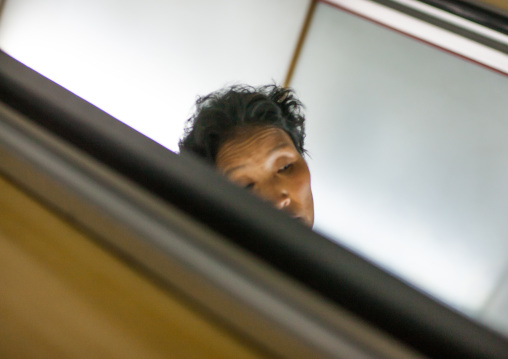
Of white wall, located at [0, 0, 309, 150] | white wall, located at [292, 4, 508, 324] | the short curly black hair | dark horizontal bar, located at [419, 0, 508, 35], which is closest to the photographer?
dark horizontal bar, located at [419, 0, 508, 35]

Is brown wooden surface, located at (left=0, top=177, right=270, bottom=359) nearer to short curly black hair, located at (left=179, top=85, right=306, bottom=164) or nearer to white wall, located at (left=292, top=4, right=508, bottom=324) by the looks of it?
short curly black hair, located at (left=179, top=85, right=306, bottom=164)

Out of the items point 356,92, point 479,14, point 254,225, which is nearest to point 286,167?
point 479,14

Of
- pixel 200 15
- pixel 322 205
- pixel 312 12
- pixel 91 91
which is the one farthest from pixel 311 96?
pixel 91 91

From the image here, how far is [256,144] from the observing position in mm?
778

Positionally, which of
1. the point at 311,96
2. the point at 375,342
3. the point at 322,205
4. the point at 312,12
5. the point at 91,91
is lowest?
the point at 375,342

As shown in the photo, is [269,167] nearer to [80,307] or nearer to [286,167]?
[286,167]

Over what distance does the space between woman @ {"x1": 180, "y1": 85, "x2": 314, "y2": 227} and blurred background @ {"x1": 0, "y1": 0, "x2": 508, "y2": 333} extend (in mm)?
671

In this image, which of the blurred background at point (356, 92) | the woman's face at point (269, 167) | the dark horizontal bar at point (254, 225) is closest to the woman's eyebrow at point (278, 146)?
the woman's face at point (269, 167)

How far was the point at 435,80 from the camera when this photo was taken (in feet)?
4.92

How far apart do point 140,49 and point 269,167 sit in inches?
44.7

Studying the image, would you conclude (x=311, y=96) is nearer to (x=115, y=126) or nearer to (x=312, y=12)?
(x=312, y=12)

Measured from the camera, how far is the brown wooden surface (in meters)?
0.14

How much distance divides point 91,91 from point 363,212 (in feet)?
3.82

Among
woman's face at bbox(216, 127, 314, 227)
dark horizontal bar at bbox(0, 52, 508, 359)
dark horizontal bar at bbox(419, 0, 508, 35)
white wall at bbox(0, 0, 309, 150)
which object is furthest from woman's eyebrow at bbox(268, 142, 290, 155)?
white wall at bbox(0, 0, 309, 150)
